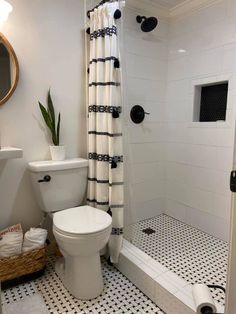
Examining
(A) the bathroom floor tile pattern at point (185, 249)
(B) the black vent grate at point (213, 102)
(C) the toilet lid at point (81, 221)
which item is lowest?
(A) the bathroom floor tile pattern at point (185, 249)

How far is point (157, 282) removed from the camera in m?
1.36

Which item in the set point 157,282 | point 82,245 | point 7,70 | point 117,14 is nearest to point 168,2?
point 117,14

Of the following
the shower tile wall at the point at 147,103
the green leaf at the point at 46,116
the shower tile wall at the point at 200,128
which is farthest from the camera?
the shower tile wall at the point at 147,103

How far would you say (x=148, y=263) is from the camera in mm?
1520

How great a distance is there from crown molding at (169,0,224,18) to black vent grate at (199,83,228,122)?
0.67m

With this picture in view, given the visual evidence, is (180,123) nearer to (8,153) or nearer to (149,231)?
(149,231)

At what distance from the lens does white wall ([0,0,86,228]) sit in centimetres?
161

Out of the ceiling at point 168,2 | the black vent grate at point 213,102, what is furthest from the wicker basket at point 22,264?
the ceiling at point 168,2

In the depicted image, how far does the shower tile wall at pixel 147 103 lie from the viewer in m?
2.15

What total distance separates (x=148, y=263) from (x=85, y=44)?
5.50 ft

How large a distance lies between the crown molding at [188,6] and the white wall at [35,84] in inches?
36.6

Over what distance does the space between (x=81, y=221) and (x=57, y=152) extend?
57 cm

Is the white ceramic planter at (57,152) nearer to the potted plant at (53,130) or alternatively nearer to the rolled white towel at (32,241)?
the potted plant at (53,130)

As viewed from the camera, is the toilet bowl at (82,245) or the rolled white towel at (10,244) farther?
the rolled white towel at (10,244)
